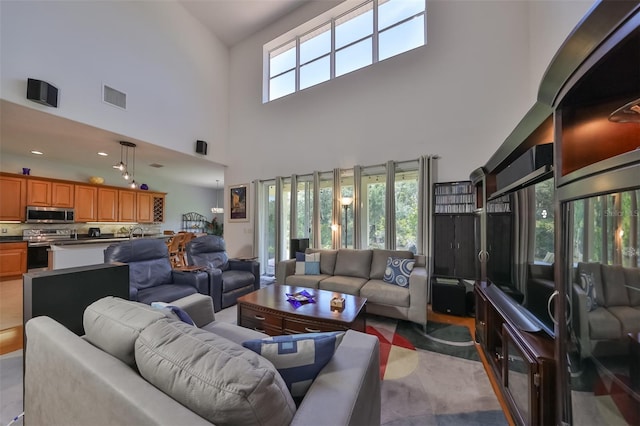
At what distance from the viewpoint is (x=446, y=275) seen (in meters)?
3.58

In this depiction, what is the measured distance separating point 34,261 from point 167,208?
341 cm

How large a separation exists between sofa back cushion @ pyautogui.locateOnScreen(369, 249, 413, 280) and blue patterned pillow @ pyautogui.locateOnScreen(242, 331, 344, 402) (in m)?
2.59

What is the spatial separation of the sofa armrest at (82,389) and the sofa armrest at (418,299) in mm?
2616

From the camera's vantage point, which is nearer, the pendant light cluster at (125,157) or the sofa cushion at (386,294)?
the sofa cushion at (386,294)

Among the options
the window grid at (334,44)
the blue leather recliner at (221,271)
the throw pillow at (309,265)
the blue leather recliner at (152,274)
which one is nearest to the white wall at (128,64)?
the window grid at (334,44)

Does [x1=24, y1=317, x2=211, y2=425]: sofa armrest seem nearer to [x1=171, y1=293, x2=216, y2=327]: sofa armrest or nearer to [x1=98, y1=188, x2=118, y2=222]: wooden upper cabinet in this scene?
[x1=171, y1=293, x2=216, y2=327]: sofa armrest

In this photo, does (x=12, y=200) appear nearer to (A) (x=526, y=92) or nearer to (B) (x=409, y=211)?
(B) (x=409, y=211)

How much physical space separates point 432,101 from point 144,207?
8.18m

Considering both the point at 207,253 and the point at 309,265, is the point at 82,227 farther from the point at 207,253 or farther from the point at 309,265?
the point at 309,265

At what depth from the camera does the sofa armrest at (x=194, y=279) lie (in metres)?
2.98

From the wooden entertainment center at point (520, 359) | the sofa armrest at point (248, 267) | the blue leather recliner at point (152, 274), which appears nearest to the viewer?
the wooden entertainment center at point (520, 359)

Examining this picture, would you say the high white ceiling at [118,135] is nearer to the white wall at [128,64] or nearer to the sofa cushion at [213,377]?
the white wall at [128,64]

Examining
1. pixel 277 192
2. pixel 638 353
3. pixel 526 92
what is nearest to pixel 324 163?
pixel 277 192

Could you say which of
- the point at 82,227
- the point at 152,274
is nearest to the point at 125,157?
the point at 82,227
